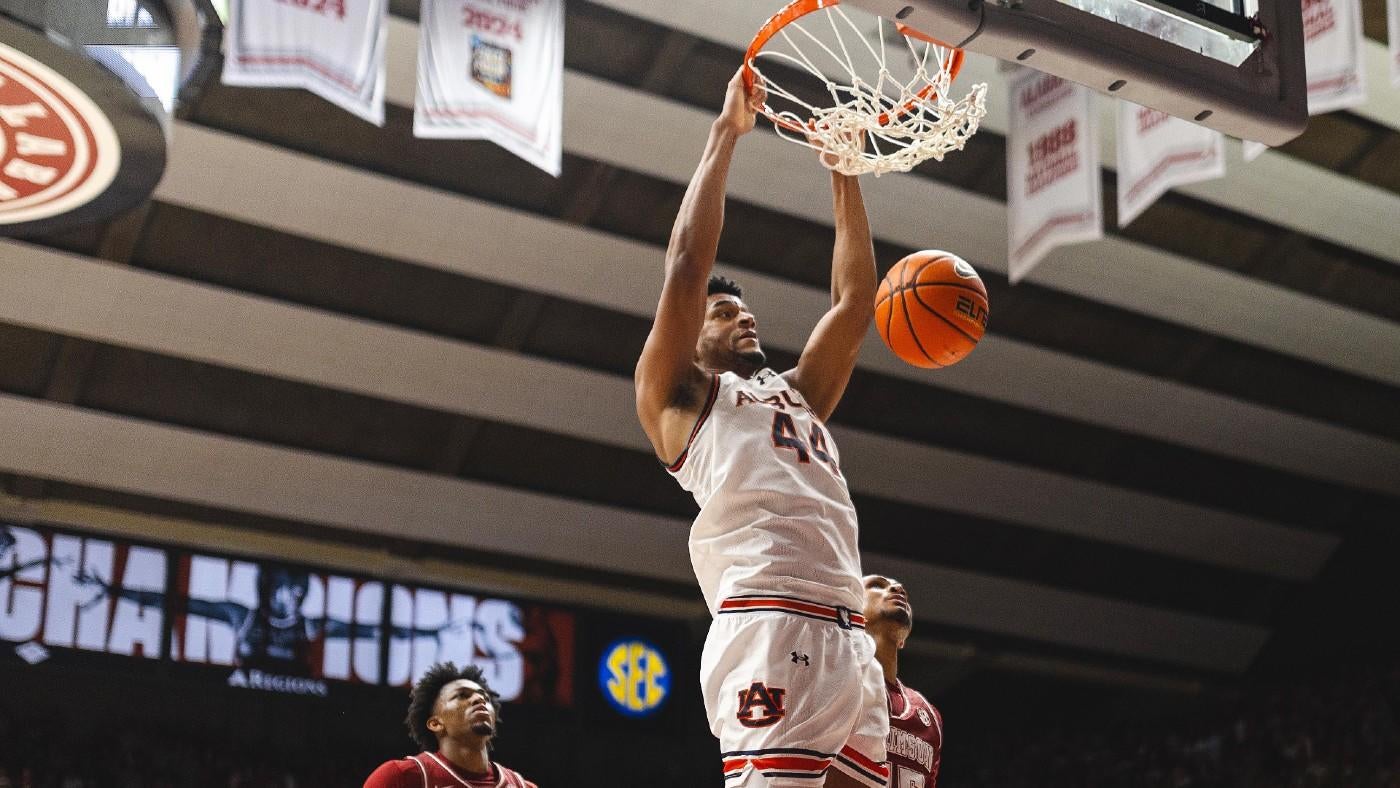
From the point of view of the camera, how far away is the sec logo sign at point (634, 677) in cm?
Result: 1555

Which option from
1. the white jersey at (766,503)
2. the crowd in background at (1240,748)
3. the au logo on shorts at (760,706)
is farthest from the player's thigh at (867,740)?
the crowd in background at (1240,748)

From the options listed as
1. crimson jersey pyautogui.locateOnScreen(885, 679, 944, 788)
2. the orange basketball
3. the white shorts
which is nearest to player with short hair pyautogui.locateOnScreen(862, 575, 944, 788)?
crimson jersey pyautogui.locateOnScreen(885, 679, 944, 788)

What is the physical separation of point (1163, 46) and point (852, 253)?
3.53ft

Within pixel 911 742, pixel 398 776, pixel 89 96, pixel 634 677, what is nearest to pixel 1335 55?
pixel 911 742

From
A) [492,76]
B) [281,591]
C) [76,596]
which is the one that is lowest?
[76,596]

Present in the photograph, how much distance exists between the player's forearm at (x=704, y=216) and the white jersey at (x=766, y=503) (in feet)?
1.07

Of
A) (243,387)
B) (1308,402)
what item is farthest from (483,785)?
(1308,402)

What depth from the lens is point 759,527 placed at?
157 inches

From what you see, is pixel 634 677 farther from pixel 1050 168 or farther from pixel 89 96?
pixel 89 96

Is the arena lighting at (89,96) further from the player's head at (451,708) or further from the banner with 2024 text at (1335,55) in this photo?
the banner with 2024 text at (1335,55)

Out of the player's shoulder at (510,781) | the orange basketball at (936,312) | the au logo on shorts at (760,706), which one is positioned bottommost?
the au logo on shorts at (760,706)

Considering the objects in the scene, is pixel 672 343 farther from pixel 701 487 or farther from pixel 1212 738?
pixel 1212 738

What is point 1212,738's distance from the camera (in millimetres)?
16484

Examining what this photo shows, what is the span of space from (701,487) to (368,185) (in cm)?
965
